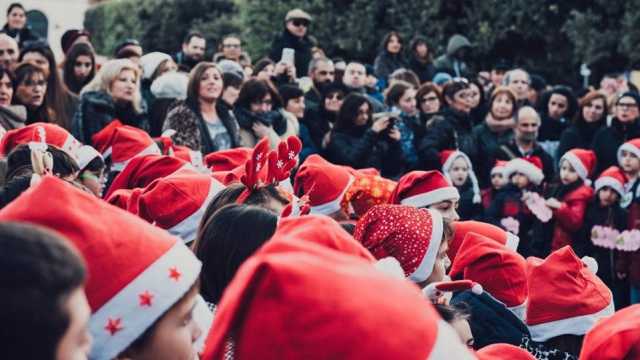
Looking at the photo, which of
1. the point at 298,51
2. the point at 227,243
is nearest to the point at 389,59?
the point at 298,51

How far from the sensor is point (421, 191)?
5.89 m

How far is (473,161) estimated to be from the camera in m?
9.48

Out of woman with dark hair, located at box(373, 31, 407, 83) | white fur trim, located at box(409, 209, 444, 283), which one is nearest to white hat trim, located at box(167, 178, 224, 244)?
white fur trim, located at box(409, 209, 444, 283)

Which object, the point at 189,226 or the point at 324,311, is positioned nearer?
the point at 324,311

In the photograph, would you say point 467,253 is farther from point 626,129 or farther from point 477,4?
point 477,4

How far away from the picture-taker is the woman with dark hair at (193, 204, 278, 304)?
3.31m

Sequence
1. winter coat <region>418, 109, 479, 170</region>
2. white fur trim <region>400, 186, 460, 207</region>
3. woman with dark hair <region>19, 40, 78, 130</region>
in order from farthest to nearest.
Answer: winter coat <region>418, 109, 479, 170</region>
woman with dark hair <region>19, 40, 78, 130</region>
white fur trim <region>400, 186, 460, 207</region>

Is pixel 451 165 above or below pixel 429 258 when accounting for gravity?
below

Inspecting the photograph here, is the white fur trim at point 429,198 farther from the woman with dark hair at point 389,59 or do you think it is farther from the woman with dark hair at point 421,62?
the woman with dark hair at point 421,62

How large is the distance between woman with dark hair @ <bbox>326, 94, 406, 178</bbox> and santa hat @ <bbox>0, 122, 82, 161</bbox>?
Answer: 11.2 feet

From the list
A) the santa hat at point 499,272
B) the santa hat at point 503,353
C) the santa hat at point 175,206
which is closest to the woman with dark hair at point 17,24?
the santa hat at point 175,206

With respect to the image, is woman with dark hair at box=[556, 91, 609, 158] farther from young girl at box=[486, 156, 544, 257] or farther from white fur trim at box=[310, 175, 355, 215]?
white fur trim at box=[310, 175, 355, 215]

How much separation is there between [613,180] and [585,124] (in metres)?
1.64

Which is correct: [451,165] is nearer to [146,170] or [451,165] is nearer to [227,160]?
[227,160]
